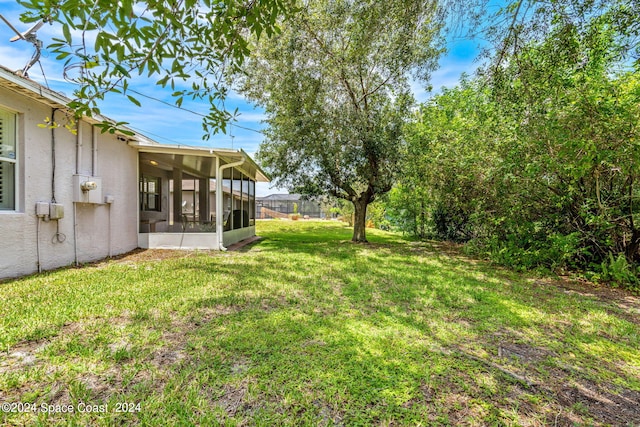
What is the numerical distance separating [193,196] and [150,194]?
101 inches

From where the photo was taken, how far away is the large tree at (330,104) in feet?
27.7

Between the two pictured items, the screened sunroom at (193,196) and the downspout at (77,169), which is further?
the screened sunroom at (193,196)

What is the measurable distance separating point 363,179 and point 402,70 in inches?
146

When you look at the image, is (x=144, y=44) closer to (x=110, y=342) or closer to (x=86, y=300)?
(x=110, y=342)

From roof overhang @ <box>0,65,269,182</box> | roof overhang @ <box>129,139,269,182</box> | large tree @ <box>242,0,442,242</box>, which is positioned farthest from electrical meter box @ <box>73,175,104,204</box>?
large tree @ <box>242,0,442,242</box>

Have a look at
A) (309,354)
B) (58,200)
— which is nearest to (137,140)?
(58,200)

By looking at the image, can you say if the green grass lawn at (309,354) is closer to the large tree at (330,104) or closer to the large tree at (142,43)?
the large tree at (142,43)

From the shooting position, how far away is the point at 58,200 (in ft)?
18.0

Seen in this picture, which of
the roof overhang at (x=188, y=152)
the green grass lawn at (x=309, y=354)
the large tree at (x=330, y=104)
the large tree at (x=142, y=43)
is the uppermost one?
the large tree at (x=330, y=104)

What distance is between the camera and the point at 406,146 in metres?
9.97

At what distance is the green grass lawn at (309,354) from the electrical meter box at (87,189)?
1760mm

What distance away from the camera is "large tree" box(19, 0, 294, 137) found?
68.6 inches

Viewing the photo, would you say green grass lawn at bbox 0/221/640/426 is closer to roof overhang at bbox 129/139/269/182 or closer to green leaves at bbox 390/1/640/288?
green leaves at bbox 390/1/640/288

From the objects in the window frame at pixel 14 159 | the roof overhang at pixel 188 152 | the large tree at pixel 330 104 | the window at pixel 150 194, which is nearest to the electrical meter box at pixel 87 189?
the window frame at pixel 14 159
